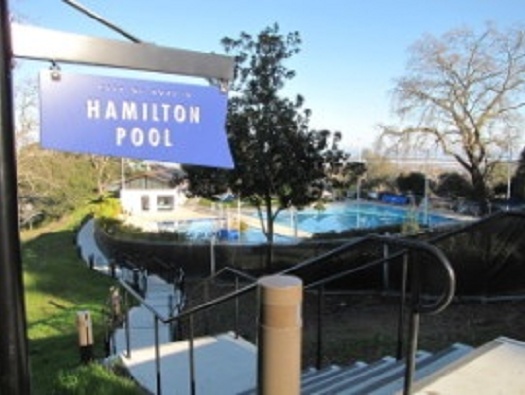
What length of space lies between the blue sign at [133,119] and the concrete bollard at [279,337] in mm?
1052

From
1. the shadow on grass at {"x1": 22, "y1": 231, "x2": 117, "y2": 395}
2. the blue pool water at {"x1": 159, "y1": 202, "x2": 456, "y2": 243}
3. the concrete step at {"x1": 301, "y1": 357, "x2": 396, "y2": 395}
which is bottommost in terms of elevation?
the blue pool water at {"x1": 159, "y1": 202, "x2": 456, "y2": 243}

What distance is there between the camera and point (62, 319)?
11383 mm

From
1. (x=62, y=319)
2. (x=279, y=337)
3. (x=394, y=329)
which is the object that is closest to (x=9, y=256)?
(x=279, y=337)

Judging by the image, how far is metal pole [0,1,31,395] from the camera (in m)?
2.07

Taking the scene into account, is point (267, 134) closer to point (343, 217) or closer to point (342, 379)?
point (342, 379)

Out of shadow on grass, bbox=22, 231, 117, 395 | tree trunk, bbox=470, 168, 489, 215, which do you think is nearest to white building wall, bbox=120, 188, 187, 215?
shadow on grass, bbox=22, 231, 117, 395

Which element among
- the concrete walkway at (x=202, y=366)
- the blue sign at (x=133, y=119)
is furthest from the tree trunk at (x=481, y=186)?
the blue sign at (x=133, y=119)

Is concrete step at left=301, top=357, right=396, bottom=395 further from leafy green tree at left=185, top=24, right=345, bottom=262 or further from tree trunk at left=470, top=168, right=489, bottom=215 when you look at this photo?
tree trunk at left=470, top=168, right=489, bottom=215

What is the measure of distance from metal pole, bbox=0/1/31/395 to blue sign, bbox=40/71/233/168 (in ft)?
1.13

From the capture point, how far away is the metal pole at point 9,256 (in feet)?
6.79

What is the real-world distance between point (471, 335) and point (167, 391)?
356cm

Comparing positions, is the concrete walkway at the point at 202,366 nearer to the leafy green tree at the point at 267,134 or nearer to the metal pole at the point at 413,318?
the metal pole at the point at 413,318

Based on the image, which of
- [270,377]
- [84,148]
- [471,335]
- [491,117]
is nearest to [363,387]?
[270,377]

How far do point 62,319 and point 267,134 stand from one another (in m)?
5.87
